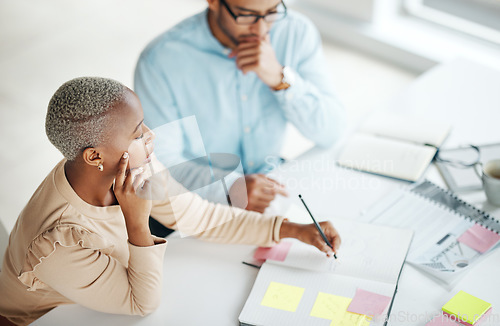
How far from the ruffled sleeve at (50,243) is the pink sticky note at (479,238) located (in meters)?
0.84

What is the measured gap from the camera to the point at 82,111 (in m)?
0.95

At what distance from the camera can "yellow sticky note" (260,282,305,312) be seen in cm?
122

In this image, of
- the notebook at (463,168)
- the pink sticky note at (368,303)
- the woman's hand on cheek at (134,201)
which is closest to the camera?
the woman's hand on cheek at (134,201)

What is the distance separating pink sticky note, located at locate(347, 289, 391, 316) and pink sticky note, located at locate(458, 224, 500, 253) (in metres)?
0.28

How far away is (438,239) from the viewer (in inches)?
53.7

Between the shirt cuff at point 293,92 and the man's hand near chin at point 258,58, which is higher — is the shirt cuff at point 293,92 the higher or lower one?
the lower one

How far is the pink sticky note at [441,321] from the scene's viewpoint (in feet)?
3.80

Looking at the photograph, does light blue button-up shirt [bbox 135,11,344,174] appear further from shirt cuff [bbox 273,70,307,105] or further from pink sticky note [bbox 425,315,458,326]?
pink sticky note [bbox 425,315,458,326]

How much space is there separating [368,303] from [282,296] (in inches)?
7.1

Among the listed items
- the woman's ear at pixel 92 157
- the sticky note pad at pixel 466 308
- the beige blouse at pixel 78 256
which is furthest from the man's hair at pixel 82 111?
the sticky note pad at pixel 466 308

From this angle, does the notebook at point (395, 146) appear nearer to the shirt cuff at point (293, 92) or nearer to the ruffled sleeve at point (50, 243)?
the shirt cuff at point (293, 92)

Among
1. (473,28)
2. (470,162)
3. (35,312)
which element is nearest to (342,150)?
(470,162)

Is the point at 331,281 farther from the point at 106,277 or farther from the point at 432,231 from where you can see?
the point at 106,277

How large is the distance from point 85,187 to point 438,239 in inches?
31.9
